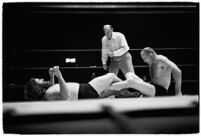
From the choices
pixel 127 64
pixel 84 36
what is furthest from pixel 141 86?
pixel 84 36

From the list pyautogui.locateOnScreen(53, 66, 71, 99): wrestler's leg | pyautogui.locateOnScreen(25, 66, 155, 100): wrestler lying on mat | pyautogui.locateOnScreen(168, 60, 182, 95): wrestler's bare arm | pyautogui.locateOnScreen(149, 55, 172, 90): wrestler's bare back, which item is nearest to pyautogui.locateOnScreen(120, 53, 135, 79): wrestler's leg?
pyautogui.locateOnScreen(25, 66, 155, 100): wrestler lying on mat

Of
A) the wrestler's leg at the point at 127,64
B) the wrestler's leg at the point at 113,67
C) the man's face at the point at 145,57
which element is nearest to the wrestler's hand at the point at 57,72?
the wrestler's leg at the point at 113,67

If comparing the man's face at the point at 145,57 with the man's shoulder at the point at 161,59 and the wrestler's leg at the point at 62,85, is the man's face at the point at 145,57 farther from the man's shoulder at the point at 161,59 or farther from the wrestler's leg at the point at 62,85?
the wrestler's leg at the point at 62,85

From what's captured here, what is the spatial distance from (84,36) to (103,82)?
0.49 m

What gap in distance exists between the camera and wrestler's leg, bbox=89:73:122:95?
2799mm

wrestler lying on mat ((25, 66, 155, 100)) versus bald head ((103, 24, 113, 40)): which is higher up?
bald head ((103, 24, 113, 40))

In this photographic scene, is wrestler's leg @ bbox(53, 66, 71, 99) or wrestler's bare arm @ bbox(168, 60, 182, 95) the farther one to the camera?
wrestler's bare arm @ bbox(168, 60, 182, 95)

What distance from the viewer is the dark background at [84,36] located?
2738 millimetres

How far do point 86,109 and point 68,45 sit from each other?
2.24 ft

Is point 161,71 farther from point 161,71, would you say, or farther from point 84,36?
point 84,36

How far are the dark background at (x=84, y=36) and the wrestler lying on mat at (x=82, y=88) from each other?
0.19 feet

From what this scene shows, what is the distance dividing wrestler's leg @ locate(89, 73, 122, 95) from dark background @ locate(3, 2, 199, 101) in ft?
0.19

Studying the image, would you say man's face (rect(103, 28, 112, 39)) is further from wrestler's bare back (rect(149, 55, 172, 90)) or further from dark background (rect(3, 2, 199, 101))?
wrestler's bare back (rect(149, 55, 172, 90))

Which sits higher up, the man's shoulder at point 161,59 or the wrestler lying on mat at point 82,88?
the man's shoulder at point 161,59
